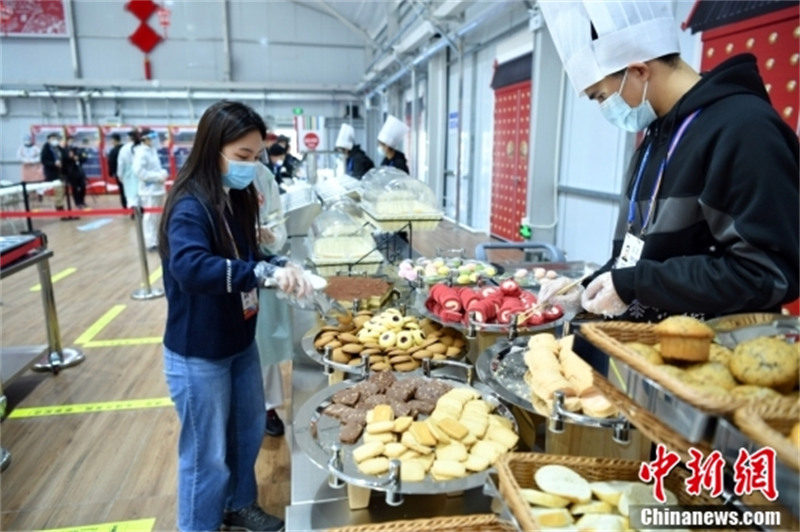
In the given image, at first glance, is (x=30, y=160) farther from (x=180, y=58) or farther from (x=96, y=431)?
(x=96, y=431)

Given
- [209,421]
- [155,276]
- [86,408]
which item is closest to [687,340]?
[209,421]

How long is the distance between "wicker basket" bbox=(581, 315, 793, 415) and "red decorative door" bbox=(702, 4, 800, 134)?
211cm

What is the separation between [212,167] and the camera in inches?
59.4

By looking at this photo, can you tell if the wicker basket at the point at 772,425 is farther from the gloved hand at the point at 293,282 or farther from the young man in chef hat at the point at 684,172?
the gloved hand at the point at 293,282

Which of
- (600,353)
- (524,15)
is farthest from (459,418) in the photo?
(524,15)

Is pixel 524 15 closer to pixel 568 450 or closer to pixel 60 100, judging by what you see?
pixel 568 450

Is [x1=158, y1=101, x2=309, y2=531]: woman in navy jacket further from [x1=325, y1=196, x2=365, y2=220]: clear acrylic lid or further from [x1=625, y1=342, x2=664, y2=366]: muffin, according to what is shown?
[x1=325, y1=196, x2=365, y2=220]: clear acrylic lid

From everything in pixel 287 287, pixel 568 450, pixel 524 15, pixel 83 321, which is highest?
pixel 524 15

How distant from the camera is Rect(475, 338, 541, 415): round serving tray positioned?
1149 mm

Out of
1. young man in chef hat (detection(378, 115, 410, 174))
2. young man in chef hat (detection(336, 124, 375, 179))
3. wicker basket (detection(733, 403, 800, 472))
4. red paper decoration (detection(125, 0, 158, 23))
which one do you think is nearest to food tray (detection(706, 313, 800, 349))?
wicker basket (detection(733, 403, 800, 472))

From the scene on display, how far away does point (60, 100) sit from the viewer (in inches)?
543

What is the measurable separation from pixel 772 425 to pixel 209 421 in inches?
57.4

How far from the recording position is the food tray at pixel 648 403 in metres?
0.56

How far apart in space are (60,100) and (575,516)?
16754 millimetres
